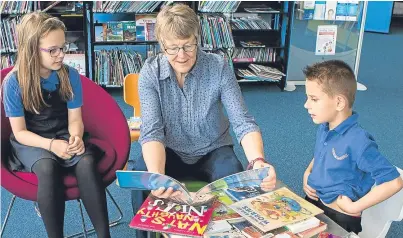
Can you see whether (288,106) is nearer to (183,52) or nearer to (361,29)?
(361,29)

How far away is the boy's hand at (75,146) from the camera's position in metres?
2.09

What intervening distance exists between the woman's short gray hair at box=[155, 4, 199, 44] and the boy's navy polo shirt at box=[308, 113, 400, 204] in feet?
2.14

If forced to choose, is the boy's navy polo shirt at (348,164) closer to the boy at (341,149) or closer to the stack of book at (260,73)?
the boy at (341,149)

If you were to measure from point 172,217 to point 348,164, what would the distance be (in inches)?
27.8

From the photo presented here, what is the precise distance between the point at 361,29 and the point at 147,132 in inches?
141

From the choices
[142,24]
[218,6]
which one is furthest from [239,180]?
[218,6]

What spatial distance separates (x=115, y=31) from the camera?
438 centimetres

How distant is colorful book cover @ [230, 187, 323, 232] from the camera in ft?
5.09

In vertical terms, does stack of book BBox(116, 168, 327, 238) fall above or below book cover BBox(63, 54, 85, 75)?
below

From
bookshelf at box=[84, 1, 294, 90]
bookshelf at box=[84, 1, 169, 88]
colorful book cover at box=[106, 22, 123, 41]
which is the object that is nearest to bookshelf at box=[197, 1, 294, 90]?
bookshelf at box=[84, 1, 294, 90]

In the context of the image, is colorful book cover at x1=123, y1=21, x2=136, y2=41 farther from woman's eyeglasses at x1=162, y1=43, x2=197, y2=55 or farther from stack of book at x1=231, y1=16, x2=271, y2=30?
woman's eyeglasses at x1=162, y1=43, x2=197, y2=55

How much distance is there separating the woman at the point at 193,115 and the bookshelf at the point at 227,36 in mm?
2302

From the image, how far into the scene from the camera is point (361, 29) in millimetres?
Answer: 4922

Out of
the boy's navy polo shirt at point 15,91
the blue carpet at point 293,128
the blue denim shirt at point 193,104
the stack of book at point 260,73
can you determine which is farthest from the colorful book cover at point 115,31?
the blue denim shirt at point 193,104
